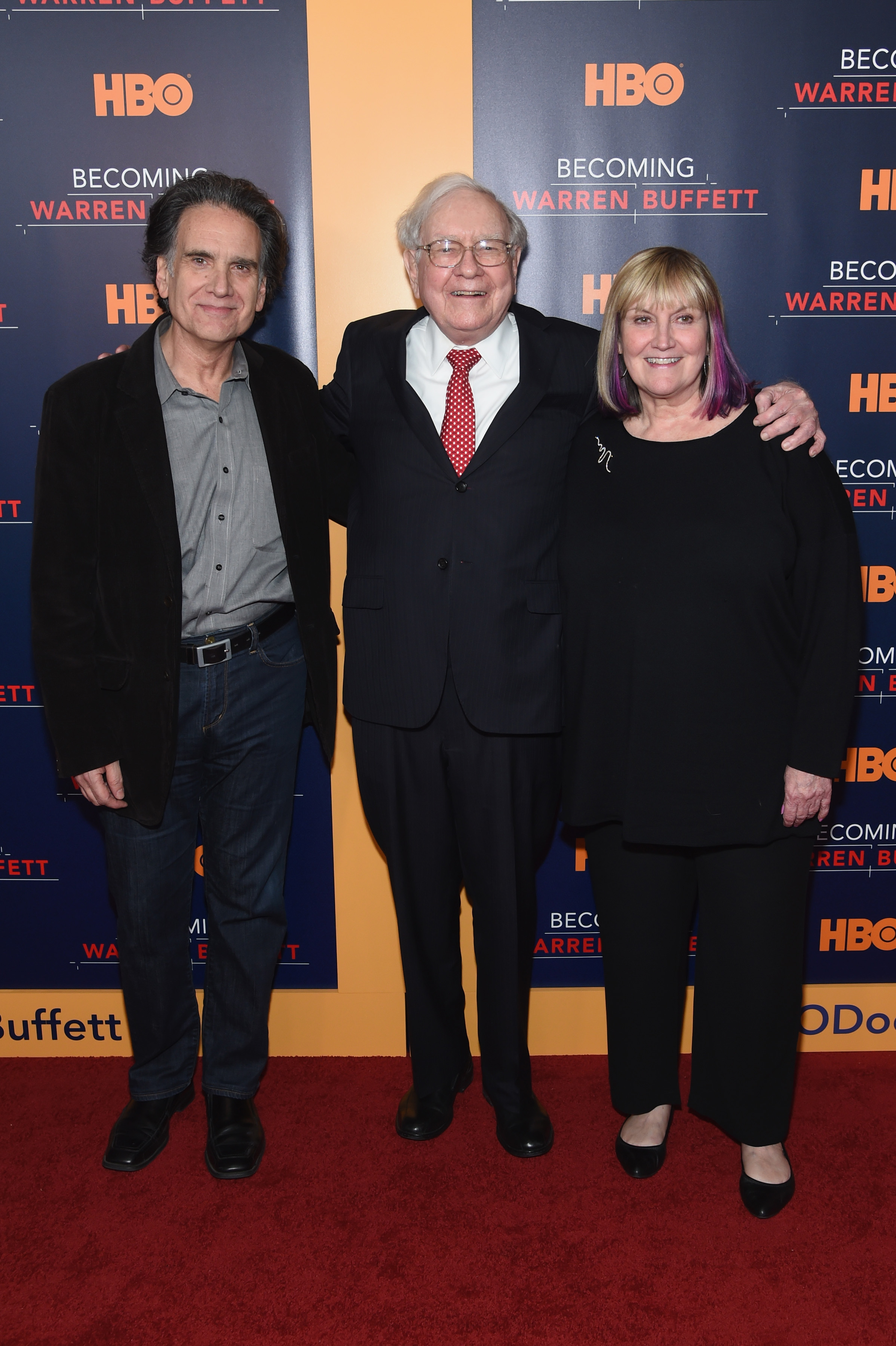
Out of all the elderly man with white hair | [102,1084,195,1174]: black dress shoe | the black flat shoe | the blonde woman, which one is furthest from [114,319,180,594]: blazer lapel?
the black flat shoe

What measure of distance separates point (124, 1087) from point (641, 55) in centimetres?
300

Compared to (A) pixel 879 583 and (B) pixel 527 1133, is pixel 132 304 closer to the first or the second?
(A) pixel 879 583

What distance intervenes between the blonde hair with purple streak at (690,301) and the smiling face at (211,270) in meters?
0.78

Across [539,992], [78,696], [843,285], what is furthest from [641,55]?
[539,992]

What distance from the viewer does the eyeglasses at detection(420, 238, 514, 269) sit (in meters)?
2.15

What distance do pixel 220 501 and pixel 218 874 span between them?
0.89 metres

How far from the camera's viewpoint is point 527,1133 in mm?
2396

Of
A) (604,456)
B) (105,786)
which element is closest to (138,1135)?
(105,786)

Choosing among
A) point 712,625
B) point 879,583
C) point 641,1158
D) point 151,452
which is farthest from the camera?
point 879,583

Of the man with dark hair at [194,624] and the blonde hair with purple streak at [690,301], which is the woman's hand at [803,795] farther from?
the man with dark hair at [194,624]

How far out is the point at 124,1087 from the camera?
108 inches

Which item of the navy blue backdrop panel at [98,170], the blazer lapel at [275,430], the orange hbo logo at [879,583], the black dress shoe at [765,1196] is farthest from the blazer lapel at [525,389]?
the black dress shoe at [765,1196]

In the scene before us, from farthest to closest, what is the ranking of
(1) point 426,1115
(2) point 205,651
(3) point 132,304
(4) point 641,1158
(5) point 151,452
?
1. (3) point 132,304
2. (1) point 426,1115
3. (4) point 641,1158
4. (2) point 205,651
5. (5) point 151,452

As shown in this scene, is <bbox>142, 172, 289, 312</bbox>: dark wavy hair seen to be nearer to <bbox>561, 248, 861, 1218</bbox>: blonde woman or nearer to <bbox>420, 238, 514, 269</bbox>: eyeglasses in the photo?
<bbox>420, 238, 514, 269</bbox>: eyeglasses
